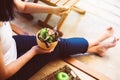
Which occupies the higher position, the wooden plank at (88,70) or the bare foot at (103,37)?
the bare foot at (103,37)

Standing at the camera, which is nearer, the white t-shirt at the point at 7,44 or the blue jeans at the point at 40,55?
the white t-shirt at the point at 7,44

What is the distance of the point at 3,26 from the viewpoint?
46.8 inches

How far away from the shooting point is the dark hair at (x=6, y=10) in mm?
984

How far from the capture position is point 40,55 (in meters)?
1.40

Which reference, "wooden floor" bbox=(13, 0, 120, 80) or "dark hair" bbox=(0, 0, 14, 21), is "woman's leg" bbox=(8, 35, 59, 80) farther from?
"wooden floor" bbox=(13, 0, 120, 80)

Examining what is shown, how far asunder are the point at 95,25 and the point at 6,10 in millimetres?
1460

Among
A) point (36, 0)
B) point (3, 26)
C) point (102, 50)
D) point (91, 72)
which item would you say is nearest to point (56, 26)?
point (36, 0)

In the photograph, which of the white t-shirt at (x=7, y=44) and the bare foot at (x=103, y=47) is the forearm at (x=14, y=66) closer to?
the white t-shirt at (x=7, y=44)

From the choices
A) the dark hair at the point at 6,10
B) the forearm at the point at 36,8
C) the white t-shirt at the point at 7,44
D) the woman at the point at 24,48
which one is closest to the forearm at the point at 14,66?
the woman at the point at 24,48

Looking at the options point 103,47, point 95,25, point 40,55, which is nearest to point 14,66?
point 40,55

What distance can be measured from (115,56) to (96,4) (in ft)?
2.65

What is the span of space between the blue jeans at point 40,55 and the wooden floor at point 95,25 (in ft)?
0.88

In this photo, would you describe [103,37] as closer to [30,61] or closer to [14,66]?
[30,61]

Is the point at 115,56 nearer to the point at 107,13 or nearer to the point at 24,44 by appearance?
the point at 107,13
